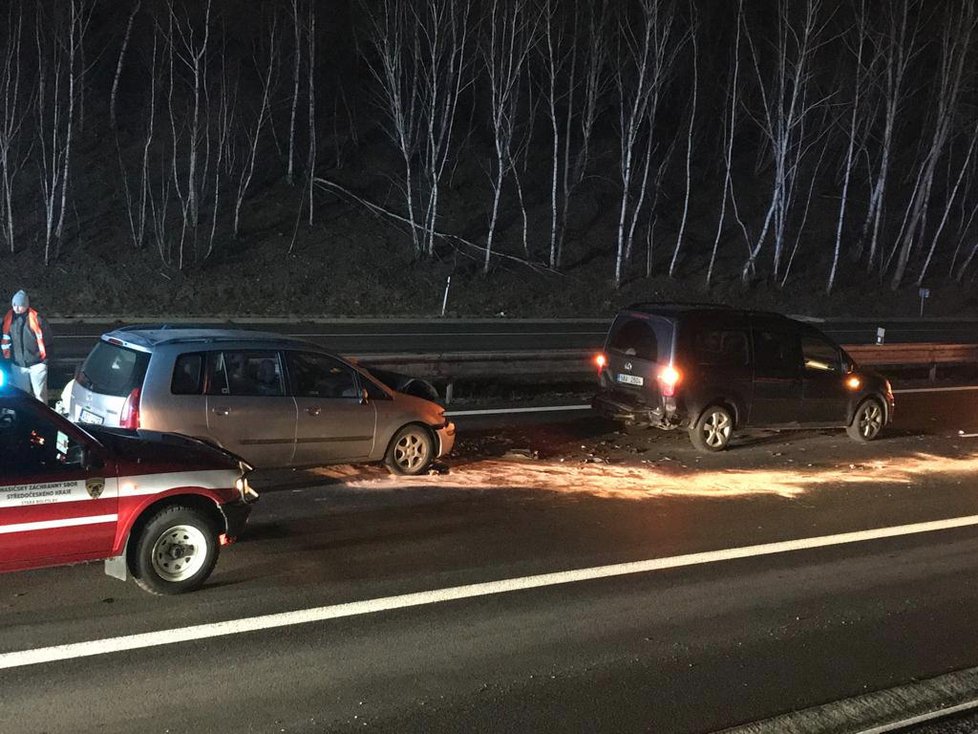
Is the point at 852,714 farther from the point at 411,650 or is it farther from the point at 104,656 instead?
→ the point at 104,656

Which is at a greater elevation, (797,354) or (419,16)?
(419,16)

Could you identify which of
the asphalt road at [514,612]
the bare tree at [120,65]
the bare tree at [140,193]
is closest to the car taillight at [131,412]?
the asphalt road at [514,612]

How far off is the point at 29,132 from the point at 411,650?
35348 millimetres

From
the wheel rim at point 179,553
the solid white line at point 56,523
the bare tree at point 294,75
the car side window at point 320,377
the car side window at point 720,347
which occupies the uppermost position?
the bare tree at point 294,75

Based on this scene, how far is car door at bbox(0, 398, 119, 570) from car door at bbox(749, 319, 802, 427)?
352 inches

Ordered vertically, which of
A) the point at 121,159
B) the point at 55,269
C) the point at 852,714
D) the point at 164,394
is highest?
the point at 121,159

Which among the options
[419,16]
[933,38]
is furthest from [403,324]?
[933,38]

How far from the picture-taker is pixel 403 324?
95.6 feet

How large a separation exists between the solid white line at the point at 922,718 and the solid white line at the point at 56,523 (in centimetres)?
463

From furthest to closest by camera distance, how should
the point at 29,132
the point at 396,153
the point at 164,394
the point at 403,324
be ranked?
the point at 396,153, the point at 29,132, the point at 403,324, the point at 164,394

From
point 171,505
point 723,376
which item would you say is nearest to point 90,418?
point 171,505

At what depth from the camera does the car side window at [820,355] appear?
1304cm

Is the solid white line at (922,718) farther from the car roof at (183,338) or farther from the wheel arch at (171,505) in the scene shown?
the car roof at (183,338)

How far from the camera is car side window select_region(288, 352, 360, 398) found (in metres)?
9.12
